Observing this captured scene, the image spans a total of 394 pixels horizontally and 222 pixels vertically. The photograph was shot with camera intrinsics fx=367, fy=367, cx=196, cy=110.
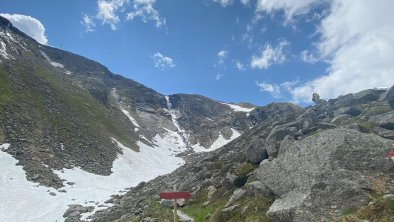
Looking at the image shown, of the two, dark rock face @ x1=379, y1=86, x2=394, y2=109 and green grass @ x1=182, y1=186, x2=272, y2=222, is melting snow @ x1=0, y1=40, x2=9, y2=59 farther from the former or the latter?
dark rock face @ x1=379, y1=86, x2=394, y2=109

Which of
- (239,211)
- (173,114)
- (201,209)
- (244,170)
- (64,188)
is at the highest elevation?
(173,114)

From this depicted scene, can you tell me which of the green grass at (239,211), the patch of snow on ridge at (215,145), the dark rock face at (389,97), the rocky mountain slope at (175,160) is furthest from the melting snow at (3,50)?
the dark rock face at (389,97)

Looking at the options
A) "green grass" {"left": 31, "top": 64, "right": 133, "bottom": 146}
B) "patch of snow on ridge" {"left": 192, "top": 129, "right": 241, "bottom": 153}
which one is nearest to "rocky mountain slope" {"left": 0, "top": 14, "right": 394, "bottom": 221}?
"green grass" {"left": 31, "top": 64, "right": 133, "bottom": 146}

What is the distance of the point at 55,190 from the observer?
46062mm

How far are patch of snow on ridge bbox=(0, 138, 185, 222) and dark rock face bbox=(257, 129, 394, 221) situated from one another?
85.3 feet

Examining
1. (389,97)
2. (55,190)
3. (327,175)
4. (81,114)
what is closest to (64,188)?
(55,190)

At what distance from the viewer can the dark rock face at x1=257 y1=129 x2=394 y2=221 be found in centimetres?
1670

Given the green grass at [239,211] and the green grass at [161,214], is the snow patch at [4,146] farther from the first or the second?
the green grass at [239,211]

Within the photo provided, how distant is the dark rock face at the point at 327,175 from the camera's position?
54.8 ft

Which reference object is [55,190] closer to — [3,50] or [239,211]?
[239,211]

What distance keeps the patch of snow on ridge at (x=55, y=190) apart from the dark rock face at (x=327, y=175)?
26.0 meters

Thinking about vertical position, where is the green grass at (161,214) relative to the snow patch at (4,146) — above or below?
below

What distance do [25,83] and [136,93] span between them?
3746 inches

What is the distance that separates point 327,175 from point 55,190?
37729mm
